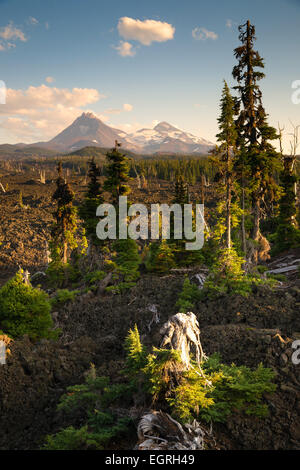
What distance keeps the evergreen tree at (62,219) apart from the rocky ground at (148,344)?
10380mm

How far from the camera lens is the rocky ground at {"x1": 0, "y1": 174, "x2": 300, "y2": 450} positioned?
557cm

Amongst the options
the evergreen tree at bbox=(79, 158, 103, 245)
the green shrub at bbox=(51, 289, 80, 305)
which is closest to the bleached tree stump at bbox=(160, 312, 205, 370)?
the green shrub at bbox=(51, 289, 80, 305)

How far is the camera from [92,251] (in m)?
25.6

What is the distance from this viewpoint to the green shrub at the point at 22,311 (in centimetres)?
1138

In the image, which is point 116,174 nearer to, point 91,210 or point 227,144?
point 91,210

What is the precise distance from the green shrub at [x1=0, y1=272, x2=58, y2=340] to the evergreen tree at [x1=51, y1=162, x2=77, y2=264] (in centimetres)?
1570

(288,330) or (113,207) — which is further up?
(113,207)

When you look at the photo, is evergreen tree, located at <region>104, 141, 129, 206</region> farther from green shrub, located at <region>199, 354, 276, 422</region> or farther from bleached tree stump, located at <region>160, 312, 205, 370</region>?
green shrub, located at <region>199, 354, 276, 422</region>

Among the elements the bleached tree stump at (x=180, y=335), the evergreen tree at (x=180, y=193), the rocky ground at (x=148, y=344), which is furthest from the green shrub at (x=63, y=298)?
the bleached tree stump at (x=180, y=335)

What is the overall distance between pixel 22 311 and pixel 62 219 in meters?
17.5
